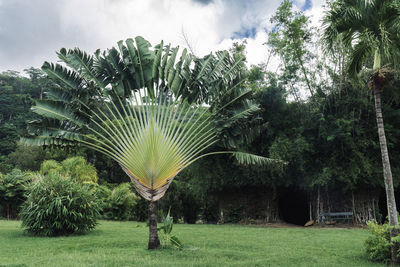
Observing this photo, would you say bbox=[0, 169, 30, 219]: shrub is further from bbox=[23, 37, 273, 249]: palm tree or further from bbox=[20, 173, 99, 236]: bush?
bbox=[23, 37, 273, 249]: palm tree

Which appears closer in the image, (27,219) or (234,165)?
(27,219)

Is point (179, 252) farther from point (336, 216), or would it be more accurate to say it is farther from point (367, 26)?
point (336, 216)

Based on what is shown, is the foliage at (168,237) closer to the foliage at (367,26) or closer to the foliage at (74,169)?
the foliage at (367,26)

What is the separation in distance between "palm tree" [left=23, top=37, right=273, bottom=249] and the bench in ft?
25.9

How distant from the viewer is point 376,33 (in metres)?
6.34

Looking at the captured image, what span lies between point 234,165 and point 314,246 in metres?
7.59

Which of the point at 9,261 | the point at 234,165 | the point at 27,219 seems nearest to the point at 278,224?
the point at 234,165

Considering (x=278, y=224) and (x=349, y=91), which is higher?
(x=349, y=91)

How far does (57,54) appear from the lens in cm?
846

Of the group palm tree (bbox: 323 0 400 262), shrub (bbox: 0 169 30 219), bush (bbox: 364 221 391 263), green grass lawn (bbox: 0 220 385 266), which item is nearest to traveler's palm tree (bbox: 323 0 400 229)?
palm tree (bbox: 323 0 400 262)

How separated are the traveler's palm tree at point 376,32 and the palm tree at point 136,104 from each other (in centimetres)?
326

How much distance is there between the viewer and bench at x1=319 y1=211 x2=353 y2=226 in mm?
14242

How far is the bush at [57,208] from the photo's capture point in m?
9.22

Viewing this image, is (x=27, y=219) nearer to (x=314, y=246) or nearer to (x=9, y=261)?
(x=9, y=261)
